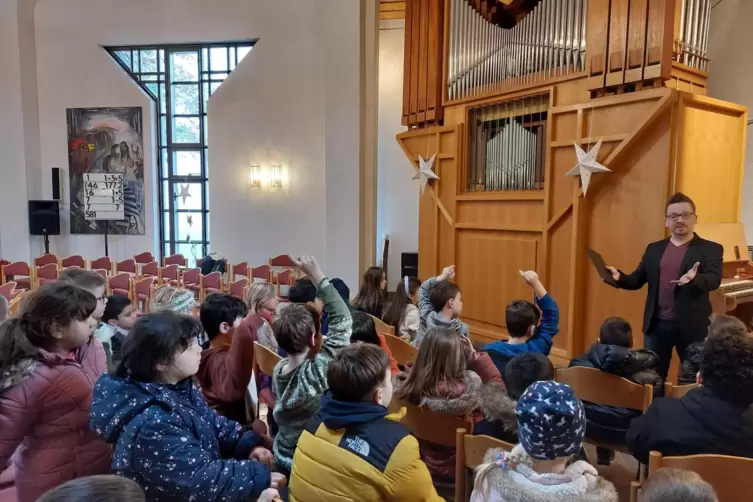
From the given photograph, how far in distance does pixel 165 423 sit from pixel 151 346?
21 centimetres

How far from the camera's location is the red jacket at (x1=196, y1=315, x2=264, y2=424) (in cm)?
206

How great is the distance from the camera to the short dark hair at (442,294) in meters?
2.96

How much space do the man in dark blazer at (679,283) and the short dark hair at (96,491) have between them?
9.70 feet

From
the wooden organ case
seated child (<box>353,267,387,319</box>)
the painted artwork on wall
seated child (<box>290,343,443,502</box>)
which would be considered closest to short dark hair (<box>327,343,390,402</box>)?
seated child (<box>290,343,443,502</box>)

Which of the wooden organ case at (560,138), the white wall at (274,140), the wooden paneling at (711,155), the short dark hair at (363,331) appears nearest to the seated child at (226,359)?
the short dark hair at (363,331)

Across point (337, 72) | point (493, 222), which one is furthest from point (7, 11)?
point (493, 222)

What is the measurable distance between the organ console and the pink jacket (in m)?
3.66

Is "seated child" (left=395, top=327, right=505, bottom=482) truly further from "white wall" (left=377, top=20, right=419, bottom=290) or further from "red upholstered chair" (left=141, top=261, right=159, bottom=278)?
"white wall" (left=377, top=20, right=419, bottom=290)

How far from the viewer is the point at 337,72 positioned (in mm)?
7648

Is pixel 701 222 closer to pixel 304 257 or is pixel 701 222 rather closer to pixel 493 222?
pixel 493 222

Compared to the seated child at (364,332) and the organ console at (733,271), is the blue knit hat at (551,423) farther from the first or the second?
the organ console at (733,271)

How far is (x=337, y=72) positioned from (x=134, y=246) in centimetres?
529

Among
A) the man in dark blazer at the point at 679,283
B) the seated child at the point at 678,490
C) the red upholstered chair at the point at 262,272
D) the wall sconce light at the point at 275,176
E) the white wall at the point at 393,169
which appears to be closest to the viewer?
the seated child at the point at 678,490

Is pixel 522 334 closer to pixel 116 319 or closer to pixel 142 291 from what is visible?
pixel 116 319
